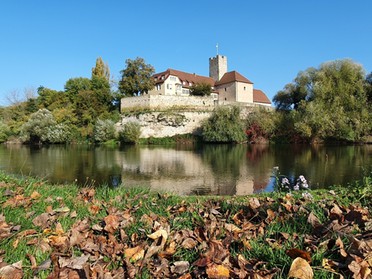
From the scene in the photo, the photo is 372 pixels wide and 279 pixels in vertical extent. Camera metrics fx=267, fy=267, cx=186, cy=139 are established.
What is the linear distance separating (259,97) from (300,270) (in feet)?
214

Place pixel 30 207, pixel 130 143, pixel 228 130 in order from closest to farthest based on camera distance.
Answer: pixel 30 207
pixel 228 130
pixel 130 143

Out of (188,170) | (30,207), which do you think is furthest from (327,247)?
(188,170)

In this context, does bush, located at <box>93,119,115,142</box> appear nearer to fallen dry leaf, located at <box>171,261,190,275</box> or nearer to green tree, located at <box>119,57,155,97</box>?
green tree, located at <box>119,57,155,97</box>

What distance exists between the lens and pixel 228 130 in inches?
1727

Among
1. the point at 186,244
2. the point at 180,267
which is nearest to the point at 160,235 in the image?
the point at 186,244

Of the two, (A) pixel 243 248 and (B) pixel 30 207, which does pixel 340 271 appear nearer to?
(A) pixel 243 248

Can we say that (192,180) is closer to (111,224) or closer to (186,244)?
(111,224)

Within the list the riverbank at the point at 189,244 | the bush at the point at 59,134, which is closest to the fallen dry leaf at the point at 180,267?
the riverbank at the point at 189,244

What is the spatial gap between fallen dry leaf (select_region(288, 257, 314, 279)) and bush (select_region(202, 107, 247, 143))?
138 ft

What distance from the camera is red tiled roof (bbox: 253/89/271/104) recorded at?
63.0 meters

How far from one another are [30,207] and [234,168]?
14887 millimetres

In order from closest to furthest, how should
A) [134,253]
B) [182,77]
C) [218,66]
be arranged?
[134,253] < [182,77] < [218,66]

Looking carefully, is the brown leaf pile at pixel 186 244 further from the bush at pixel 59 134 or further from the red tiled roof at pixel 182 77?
the red tiled roof at pixel 182 77

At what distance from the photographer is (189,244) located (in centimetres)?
263
